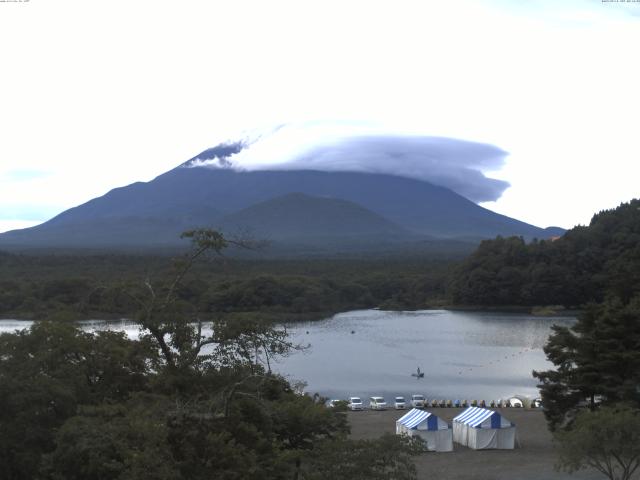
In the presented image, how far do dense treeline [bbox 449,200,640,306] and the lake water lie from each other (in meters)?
7.35

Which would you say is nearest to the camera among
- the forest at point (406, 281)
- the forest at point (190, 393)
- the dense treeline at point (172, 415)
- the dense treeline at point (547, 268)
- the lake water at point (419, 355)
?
the dense treeline at point (172, 415)

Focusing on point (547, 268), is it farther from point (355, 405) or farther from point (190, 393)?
point (190, 393)

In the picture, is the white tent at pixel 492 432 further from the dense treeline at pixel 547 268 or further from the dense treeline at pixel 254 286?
the dense treeline at pixel 547 268

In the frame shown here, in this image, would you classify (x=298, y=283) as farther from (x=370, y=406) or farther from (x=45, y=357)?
(x=45, y=357)

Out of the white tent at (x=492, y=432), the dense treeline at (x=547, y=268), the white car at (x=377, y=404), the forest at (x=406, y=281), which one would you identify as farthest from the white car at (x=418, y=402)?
the dense treeline at (x=547, y=268)

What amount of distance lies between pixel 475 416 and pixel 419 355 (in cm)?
2044

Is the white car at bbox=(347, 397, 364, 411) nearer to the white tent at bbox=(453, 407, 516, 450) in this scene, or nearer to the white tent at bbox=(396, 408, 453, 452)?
the white tent at bbox=(396, 408, 453, 452)

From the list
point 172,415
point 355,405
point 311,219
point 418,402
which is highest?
point 311,219

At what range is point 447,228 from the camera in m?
192

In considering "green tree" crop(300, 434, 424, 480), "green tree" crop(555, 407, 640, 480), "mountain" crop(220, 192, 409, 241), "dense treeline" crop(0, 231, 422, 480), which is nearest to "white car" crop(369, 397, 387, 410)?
"green tree" crop(555, 407, 640, 480)

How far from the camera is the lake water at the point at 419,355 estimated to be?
31906 mm

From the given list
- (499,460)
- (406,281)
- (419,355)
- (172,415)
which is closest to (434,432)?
(499,460)

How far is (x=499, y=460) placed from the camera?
18188mm

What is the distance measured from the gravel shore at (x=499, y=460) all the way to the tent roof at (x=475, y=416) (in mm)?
581
